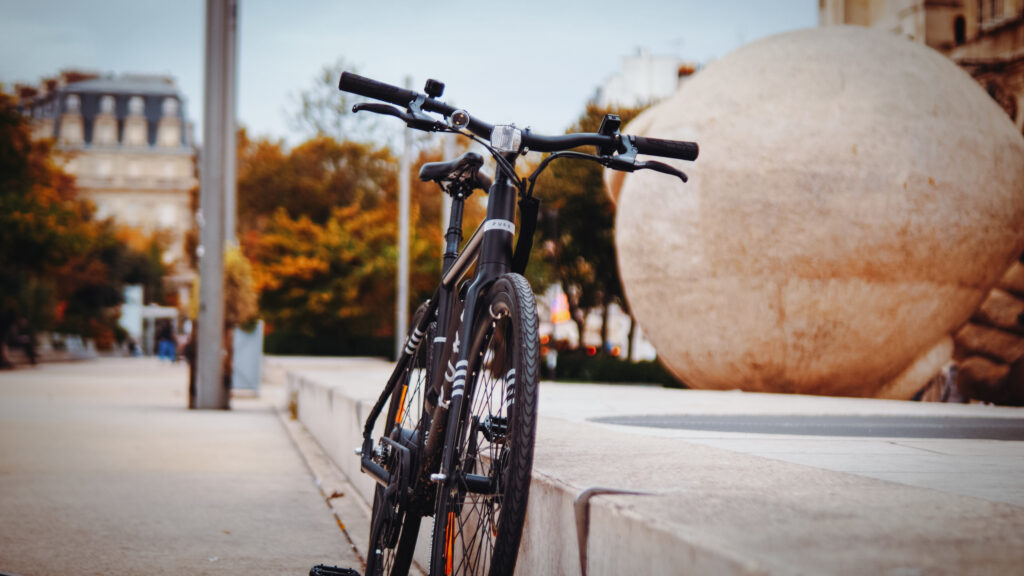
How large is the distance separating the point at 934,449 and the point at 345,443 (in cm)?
412

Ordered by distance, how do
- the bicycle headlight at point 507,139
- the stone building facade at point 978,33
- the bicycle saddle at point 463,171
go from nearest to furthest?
1. the bicycle headlight at point 507,139
2. the bicycle saddle at point 463,171
3. the stone building facade at point 978,33

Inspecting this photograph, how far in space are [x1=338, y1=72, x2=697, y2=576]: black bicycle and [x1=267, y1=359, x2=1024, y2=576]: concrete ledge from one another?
0.67 ft

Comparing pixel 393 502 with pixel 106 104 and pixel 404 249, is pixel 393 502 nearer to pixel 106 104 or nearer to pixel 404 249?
pixel 404 249

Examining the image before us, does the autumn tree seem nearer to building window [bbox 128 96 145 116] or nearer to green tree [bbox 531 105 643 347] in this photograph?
green tree [bbox 531 105 643 347]

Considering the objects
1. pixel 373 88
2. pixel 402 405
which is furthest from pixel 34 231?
pixel 373 88

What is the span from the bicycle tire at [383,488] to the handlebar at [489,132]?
0.82m

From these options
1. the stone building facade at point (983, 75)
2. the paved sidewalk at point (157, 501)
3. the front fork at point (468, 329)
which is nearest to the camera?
the front fork at point (468, 329)

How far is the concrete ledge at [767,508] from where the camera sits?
1884 millimetres

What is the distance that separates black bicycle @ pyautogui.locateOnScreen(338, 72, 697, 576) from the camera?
104 inches

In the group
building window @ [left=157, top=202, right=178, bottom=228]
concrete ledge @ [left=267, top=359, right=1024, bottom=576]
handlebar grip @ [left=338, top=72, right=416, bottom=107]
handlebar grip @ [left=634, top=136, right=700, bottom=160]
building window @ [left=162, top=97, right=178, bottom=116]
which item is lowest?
concrete ledge @ [left=267, top=359, right=1024, bottom=576]

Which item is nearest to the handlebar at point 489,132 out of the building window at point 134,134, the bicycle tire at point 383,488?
the bicycle tire at point 383,488

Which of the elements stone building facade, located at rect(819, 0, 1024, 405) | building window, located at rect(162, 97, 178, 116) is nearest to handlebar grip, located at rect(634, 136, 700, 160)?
stone building facade, located at rect(819, 0, 1024, 405)

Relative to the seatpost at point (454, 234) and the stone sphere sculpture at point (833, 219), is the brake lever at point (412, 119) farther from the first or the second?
the stone sphere sculpture at point (833, 219)

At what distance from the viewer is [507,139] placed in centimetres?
306
